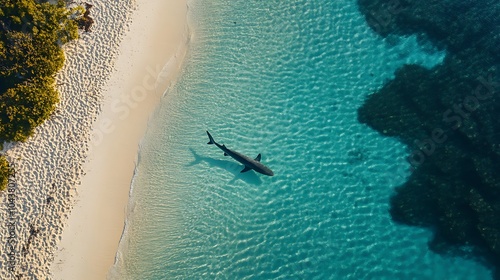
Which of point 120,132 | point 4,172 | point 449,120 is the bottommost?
point 449,120

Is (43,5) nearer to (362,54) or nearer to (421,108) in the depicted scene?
(362,54)

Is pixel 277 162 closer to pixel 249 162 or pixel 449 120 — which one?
pixel 249 162

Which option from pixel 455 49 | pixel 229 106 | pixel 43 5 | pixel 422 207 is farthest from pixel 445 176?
pixel 43 5

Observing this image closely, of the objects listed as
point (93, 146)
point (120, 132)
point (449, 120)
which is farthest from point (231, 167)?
point (449, 120)

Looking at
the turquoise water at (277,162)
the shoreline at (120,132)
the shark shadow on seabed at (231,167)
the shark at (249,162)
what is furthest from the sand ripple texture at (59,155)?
the shark at (249,162)

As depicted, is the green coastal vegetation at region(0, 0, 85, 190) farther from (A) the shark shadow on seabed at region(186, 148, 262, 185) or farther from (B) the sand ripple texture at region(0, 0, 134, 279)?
(A) the shark shadow on seabed at region(186, 148, 262, 185)

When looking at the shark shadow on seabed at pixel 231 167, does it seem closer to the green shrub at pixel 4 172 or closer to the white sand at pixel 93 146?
the white sand at pixel 93 146
